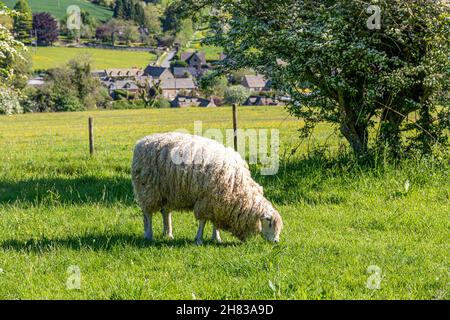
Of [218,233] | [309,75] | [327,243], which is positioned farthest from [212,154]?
[309,75]

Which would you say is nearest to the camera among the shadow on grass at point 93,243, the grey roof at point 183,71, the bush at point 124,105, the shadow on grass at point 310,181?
the shadow on grass at point 93,243

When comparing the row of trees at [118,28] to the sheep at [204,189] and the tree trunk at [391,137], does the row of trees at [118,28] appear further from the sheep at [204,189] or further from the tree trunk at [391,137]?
the sheep at [204,189]

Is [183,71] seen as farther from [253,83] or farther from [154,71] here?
[253,83]

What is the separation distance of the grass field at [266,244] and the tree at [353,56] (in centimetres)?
117

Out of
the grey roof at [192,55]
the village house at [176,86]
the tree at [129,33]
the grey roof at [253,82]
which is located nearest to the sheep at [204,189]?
the grey roof at [253,82]

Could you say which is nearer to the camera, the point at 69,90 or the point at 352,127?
the point at 352,127

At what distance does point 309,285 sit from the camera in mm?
5801

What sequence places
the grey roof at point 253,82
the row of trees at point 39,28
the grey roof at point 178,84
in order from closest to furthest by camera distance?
the grey roof at point 253,82 → the grey roof at point 178,84 → the row of trees at point 39,28

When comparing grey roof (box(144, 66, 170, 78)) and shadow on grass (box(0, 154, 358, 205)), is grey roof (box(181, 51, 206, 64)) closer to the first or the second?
grey roof (box(144, 66, 170, 78))

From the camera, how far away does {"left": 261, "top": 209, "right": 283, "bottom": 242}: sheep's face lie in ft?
25.6

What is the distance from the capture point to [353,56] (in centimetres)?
1124

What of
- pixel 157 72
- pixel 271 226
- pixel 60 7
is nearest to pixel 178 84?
pixel 157 72

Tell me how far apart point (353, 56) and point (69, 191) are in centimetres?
671

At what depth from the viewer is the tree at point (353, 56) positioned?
1117 cm
